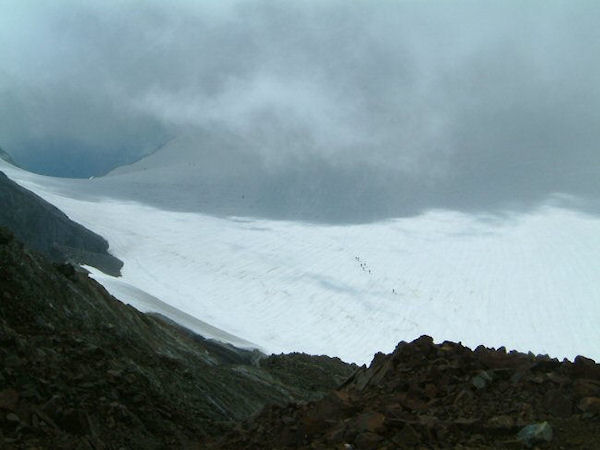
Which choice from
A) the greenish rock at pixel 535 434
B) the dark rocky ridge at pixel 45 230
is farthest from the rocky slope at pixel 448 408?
the dark rocky ridge at pixel 45 230

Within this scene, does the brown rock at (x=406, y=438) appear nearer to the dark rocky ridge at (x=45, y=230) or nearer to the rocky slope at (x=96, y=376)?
the rocky slope at (x=96, y=376)

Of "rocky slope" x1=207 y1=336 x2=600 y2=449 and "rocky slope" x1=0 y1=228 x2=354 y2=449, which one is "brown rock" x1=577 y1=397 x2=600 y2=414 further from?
"rocky slope" x1=0 y1=228 x2=354 y2=449

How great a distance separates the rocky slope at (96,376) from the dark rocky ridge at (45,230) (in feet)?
36.8

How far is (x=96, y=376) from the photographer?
724 centimetres

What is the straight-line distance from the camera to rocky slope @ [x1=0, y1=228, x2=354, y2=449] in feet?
19.6

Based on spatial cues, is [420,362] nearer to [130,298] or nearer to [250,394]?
[250,394]

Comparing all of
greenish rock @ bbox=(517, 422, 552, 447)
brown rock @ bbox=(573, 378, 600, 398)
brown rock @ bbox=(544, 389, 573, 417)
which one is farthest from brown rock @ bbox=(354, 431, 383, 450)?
brown rock @ bbox=(573, 378, 600, 398)

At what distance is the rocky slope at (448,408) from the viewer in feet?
16.6

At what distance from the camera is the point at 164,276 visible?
27.1m

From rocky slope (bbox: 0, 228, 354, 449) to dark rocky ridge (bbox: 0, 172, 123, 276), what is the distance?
11211 millimetres

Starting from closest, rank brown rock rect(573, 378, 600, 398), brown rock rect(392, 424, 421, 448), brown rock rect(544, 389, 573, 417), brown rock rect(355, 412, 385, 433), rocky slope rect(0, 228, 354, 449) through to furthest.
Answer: brown rock rect(392, 424, 421, 448) < brown rock rect(355, 412, 385, 433) < brown rock rect(544, 389, 573, 417) < brown rock rect(573, 378, 600, 398) < rocky slope rect(0, 228, 354, 449)

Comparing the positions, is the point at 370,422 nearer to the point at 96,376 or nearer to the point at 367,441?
the point at 367,441

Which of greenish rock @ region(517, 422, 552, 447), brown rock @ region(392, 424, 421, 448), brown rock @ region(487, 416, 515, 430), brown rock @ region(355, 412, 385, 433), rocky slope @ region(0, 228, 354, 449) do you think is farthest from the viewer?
rocky slope @ region(0, 228, 354, 449)

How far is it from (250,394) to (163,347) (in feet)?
5.93
